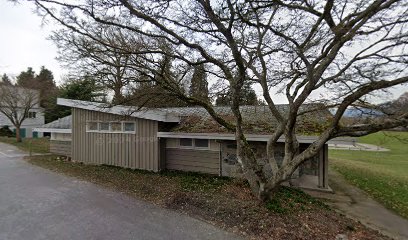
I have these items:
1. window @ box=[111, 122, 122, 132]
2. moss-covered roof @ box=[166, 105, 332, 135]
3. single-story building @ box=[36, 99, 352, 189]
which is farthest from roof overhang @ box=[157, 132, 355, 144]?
window @ box=[111, 122, 122, 132]

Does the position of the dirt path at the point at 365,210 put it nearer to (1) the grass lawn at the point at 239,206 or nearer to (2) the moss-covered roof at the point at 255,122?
(1) the grass lawn at the point at 239,206

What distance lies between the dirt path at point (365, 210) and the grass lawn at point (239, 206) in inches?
23.0

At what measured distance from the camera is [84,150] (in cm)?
1299

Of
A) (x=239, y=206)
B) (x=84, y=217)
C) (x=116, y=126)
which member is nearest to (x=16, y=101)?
(x=116, y=126)

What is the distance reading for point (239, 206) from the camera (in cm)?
616

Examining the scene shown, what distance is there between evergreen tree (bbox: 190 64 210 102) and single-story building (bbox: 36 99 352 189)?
179 centimetres

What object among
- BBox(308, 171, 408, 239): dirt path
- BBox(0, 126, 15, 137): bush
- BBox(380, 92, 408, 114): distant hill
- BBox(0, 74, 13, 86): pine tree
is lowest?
BBox(308, 171, 408, 239): dirt path

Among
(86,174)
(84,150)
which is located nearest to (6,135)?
(84,150)

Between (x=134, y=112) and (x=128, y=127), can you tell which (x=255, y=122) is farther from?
(x=128, y=127)

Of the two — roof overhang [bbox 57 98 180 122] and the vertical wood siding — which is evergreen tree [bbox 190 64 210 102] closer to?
roof overhang [bbox 57 98 180 122]

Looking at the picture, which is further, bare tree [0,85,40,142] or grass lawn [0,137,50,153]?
bare tree [0,85,40,142]

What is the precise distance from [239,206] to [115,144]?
8040 millimetres

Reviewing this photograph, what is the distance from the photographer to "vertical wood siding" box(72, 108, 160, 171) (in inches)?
440

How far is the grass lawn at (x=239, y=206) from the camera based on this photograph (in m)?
5.24
